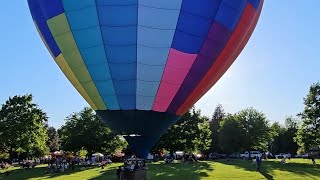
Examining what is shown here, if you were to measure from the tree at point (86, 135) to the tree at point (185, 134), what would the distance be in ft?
19.4

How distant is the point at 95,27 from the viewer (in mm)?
12773

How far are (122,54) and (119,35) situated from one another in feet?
1.92

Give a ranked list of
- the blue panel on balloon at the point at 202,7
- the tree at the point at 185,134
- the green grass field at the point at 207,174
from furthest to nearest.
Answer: the tree at the point at 185,134 → the green grass field at the point at 207,174 → the blue panel on balloon at the point at 202,7

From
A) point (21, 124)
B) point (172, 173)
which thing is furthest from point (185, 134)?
point (172, 173)

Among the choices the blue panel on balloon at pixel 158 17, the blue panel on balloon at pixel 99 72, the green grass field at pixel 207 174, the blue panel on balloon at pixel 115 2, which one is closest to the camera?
the blue panel on balloon at pixel 115 2

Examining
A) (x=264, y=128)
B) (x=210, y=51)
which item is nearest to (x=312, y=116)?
(x=264, y=128)

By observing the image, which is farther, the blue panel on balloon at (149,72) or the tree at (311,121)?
the tree at (311,121)

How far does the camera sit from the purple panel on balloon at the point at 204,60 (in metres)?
13.4

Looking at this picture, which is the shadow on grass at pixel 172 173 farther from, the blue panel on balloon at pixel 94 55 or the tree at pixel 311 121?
the tree at pixel 311 121

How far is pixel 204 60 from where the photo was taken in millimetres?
13617

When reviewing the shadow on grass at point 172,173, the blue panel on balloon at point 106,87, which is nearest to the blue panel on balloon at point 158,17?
the blue panel on balloon at point 106,87

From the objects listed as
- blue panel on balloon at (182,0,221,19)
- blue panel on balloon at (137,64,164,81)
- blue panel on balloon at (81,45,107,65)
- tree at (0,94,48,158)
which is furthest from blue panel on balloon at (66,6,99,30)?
tree at (0,94,48,158)

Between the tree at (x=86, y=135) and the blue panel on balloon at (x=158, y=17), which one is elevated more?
the tree at (x=86, y=135)

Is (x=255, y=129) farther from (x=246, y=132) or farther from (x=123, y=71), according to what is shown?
(x=123, y=71)
